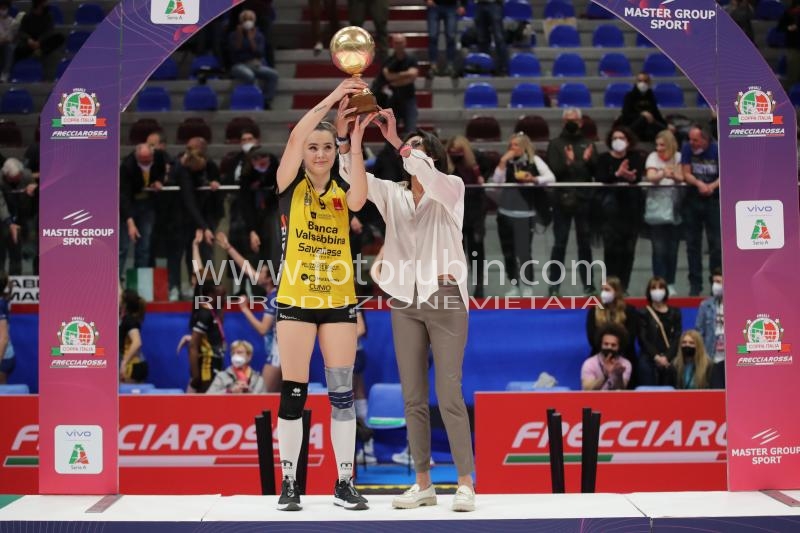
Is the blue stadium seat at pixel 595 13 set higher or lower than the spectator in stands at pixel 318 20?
higher

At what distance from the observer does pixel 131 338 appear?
35.9ft

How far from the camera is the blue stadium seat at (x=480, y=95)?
49.9ft

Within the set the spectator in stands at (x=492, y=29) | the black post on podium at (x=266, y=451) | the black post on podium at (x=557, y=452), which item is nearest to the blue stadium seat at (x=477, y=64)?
the spectator in stands at (x=492, y=29)

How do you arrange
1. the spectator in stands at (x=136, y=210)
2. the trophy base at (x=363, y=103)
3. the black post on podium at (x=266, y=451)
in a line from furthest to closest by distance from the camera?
the spectator in stands at (x=136, y=210), the black post on podium at (x=266, y=451), the trophy base at (x=363, y=103)

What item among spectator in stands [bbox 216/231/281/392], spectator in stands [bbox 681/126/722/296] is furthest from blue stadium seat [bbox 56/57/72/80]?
spectator in stands [bbox 681/126/722/296]

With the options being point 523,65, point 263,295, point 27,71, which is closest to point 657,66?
point 523,65

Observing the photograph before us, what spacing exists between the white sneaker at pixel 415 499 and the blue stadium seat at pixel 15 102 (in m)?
11.5

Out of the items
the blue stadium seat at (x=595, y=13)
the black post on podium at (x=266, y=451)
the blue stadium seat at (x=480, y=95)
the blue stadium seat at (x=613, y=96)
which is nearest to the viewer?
the black post on podium at (x=266, y=451)

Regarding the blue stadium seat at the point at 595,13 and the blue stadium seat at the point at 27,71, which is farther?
the blue stadium seat at the point at 595,13

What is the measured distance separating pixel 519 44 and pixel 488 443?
906cm

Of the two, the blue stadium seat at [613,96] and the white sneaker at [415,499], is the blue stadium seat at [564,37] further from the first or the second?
the white sneaker at [415,499]

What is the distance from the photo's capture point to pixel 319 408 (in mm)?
8680

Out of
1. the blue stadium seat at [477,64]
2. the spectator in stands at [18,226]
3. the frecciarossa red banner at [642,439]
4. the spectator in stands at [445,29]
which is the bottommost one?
the frecciarossa red banner at [642,439]

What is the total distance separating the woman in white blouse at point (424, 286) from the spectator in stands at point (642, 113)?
8.05 m
